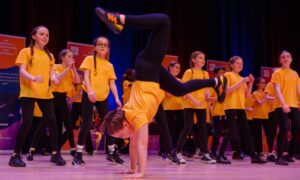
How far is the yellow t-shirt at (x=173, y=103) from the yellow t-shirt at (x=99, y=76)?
6.93 feet

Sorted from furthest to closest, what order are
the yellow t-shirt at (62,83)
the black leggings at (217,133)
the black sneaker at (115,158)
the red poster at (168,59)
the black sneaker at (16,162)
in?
the red poster at (168,59), the yellow t-shirt at (62,83), the black leggings at (217,133), the black sneaker at (115,158), the black sneaker at (16,162)

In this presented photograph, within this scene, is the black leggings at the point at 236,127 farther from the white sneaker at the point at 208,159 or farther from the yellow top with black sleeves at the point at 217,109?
the yellow top with black sleeves at the point at 217,109

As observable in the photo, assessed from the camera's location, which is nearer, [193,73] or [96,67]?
[96,67]

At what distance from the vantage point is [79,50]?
7195 millimetres

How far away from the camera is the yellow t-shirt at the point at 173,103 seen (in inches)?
261

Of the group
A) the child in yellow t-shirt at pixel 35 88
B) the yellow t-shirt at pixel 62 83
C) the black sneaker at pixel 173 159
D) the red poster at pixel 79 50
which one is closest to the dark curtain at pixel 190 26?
the red poster at pixel 79 50

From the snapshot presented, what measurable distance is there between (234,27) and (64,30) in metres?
4.28

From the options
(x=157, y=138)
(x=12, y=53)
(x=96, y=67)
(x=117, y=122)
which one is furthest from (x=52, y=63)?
(x=157, y=138)

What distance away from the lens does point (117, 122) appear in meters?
3.18

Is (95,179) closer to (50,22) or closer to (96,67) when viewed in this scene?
(96,67)

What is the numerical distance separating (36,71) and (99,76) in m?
0.71

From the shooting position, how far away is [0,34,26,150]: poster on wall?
6457mm

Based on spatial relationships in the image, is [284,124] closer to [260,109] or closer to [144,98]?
[260,109]

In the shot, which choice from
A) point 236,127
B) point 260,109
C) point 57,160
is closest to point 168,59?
point 260,109
